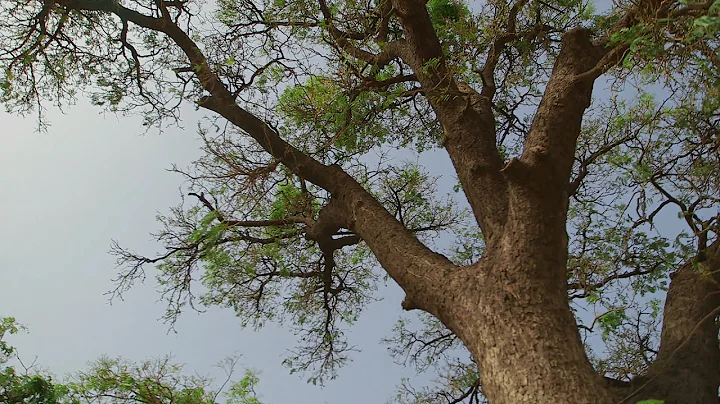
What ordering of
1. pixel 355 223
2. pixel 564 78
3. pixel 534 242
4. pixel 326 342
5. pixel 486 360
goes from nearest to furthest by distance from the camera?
1. pixel 486 360
2. pixel 534 242
3. pixel 564 78
4. pixel 355 223
5. pixel 326 342

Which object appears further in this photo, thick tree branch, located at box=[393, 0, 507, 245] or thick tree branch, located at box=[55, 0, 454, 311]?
thick tree branch, located at box=[393, 0, 507, 245]

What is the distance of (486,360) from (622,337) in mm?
2535

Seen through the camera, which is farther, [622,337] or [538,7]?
[538,7]

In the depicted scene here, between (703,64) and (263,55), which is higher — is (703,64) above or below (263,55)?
below

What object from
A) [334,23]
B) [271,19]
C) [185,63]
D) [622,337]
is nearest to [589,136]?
[622,337]

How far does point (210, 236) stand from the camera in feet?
13.2

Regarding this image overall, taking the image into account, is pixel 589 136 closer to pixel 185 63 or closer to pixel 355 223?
pixel 355 223

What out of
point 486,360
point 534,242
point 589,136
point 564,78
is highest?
point 589,136

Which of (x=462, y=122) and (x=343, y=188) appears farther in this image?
(x=343, y=188)

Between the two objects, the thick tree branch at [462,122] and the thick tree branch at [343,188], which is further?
the thick tree branch at [462,122]

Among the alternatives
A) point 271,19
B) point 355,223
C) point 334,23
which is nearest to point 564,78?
point 355,223

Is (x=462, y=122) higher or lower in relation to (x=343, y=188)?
higher

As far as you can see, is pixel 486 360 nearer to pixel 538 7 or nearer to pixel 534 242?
pixel 534 242

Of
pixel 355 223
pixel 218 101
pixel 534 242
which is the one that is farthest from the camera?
pixel 218 101
